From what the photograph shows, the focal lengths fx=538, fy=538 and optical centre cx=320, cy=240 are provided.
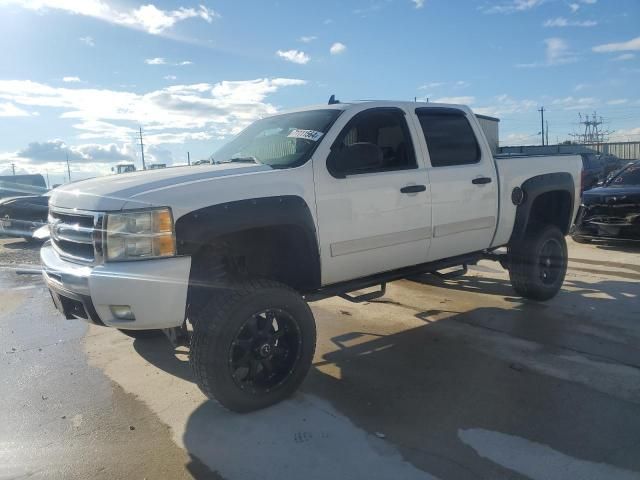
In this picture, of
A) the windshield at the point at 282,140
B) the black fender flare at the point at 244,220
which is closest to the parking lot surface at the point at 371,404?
the black fender flare at the point at 244,220

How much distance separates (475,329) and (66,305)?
364 cm

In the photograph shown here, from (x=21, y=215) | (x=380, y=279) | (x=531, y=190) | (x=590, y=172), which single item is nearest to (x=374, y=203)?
(x=380, y=279)

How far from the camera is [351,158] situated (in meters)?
4.00

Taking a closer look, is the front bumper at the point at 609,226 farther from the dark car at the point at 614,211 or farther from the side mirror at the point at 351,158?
the side mirror at the point at 351,158

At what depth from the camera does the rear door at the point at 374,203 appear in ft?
13.0

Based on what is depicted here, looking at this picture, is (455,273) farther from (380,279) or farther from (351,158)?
(351,158)

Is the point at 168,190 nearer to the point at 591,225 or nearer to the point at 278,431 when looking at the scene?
the point at 278,431

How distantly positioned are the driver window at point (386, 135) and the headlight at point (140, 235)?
5.69 feet

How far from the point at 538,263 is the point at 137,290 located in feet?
14.4

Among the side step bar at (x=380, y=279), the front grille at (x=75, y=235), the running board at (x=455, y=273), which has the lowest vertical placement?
the running board at (x=455, y=273)

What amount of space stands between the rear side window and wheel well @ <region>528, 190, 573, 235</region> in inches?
55.0

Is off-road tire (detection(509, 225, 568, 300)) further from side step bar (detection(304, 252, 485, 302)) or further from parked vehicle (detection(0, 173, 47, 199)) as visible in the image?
parked vehicle (detection(0, 173, 47, 199))

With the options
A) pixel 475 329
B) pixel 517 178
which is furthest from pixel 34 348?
pixel 517 178

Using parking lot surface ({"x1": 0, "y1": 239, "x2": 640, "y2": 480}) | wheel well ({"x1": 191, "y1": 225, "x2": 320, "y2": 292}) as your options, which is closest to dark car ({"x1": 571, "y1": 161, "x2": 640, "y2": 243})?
parking lot surface ({"x1": 0, "y1": 239, "x2": 640, "y2": 480})
